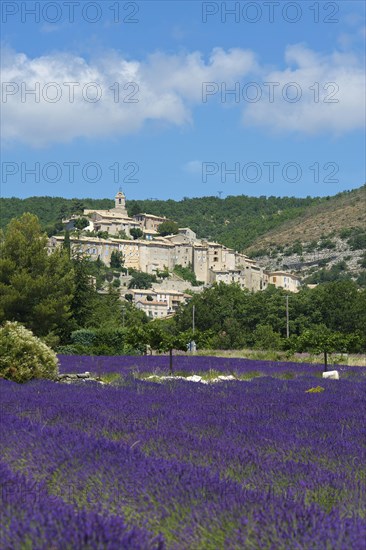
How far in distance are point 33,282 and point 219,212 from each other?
168 meters

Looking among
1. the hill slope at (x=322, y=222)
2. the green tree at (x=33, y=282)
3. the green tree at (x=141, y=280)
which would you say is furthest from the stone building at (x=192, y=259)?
the green tree at (x=33, y=282)

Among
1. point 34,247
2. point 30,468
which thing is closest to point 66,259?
point 34,247

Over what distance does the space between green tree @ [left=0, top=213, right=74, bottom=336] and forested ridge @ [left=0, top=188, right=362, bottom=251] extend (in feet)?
388

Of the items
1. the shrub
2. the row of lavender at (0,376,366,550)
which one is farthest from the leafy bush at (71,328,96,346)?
the row of lavender at (0,376,366,550)

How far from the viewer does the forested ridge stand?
164 metres

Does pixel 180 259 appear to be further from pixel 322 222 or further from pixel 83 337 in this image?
pixel 83 337

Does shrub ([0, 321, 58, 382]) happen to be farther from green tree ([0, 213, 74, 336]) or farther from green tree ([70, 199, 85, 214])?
green tree ([70, 199, 85, 214])

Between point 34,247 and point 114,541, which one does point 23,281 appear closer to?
point 34,247

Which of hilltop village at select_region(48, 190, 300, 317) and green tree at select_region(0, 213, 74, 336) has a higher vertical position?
hilltop village at select_region(48, 190, 300, 317)

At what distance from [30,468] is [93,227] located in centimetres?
14275

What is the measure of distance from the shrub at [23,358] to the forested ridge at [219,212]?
13576 centimetres

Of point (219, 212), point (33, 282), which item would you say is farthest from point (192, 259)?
point (33, 282)

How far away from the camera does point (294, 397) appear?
953 cm

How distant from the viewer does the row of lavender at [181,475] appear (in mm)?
2789
